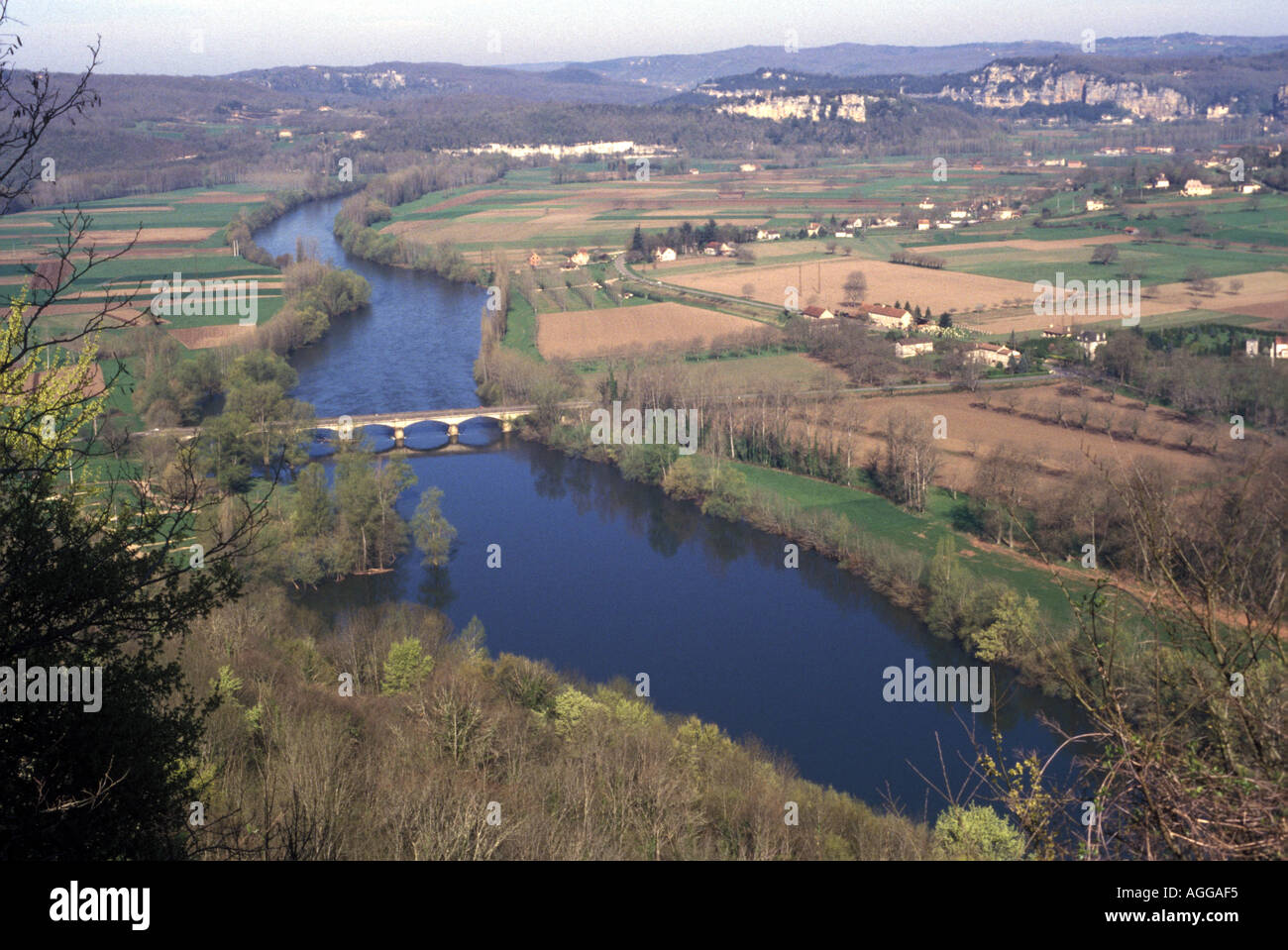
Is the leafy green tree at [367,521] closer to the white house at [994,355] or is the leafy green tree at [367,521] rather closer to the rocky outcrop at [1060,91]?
the white house at [994,355]

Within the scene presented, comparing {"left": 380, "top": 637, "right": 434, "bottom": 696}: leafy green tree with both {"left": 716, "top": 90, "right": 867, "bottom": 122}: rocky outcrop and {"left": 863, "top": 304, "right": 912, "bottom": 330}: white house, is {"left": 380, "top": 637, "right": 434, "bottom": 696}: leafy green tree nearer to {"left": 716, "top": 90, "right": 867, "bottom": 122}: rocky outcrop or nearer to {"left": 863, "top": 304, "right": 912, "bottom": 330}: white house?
{"left": 863, "top": 304, "right": 912, "bottom": 330}: white house

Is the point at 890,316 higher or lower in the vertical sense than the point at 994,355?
higher

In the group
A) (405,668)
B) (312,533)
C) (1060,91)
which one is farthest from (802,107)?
(405,668)

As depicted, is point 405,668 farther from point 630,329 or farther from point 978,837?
point 630,329

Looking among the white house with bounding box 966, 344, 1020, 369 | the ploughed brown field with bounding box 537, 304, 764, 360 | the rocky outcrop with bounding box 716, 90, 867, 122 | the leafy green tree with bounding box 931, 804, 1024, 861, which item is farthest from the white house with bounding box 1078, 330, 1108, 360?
the rocky outcrop with bounding box 716, 90, 867, 122

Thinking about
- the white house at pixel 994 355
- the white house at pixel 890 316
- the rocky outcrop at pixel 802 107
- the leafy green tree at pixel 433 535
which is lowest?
the leafy green tree at pixel 433 535

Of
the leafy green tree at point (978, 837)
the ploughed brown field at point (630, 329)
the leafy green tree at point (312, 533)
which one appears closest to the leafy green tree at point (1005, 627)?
the leafy green tree at point (978, 837)

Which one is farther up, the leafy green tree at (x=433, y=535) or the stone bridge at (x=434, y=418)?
the stone bridge at (x=434, y=418)
